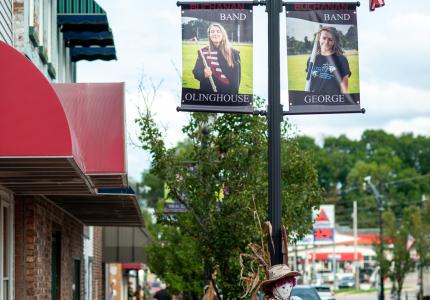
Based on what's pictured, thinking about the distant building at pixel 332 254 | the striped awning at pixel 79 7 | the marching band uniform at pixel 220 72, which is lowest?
the distant building at pixel 332 254

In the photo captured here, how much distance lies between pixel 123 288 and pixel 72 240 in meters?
25.3

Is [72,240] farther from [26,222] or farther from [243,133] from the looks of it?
[26,222]

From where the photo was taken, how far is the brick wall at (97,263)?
2658cm

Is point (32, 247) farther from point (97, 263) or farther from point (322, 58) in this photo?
point (97, 263)

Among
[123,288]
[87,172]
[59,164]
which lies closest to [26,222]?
[87,172]

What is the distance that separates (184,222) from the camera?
61.5ft

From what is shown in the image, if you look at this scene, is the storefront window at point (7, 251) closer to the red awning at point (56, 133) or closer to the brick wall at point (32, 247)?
the red awning at point (56, 133)

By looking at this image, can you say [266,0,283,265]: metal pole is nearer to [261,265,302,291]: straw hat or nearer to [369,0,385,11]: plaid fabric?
[261,265,302,291]: straw hat

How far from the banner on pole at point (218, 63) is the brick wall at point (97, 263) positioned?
16857mm

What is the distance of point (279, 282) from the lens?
911 centimetres

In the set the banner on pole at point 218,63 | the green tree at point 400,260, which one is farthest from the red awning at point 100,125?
the green tree at point 400,260

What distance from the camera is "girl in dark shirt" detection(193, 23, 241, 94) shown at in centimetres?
967

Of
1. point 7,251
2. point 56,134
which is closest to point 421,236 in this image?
point 7,251

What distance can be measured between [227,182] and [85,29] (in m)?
4.23
